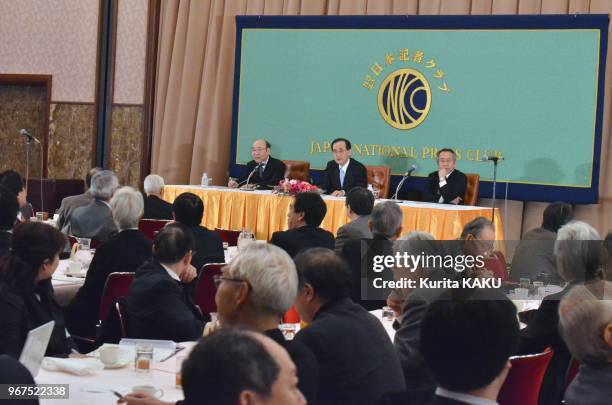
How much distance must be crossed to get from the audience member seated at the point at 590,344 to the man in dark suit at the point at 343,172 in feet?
23.1

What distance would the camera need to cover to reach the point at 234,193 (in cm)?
995

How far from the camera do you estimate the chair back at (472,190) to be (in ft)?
31.4

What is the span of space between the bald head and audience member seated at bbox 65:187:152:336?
552 centimetres

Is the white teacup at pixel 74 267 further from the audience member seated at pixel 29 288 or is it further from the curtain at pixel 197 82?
the curtain at pixel 197 82

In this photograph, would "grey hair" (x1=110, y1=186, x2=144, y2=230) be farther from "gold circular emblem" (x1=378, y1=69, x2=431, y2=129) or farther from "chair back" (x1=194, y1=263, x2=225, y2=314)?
"gold circular emblem" (x1=378, y1=69, x2=431, y2=129)

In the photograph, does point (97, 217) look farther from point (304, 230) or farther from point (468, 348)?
point (468, 348)

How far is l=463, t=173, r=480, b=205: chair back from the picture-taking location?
958 cm

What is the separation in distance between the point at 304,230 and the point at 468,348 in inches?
140

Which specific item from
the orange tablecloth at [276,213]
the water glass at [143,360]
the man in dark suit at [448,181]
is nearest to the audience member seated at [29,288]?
the water glass at [143,360]

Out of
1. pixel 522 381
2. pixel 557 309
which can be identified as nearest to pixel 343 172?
pixel 557 309

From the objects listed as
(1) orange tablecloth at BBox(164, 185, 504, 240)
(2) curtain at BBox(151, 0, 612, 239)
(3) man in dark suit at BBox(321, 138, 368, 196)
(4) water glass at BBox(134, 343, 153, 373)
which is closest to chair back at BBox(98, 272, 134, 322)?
(4) water glass at BBox(134, 343, 153, 373)

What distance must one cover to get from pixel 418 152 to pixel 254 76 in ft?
7.57

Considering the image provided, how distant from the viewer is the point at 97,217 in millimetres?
6480

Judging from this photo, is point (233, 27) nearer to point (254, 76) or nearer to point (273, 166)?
point (254, 76)
